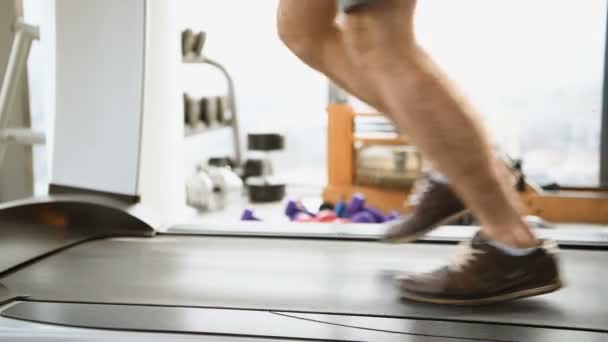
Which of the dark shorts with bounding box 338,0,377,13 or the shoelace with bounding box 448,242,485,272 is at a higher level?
the dark shorts with bounding box 338,0,377,13

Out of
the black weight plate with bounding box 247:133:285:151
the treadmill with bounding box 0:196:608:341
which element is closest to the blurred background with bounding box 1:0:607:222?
the black weight plate with bounding box 247:133:285:151

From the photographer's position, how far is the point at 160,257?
1698mm

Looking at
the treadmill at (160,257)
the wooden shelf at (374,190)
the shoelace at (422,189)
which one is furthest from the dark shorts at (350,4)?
the wooden shelf at (374,190)

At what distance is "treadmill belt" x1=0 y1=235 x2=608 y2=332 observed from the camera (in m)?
1.20

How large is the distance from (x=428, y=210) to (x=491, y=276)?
0.72 feet

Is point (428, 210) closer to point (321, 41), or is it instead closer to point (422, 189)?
point (422, 189)

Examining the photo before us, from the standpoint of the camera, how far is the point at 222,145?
4.57 m

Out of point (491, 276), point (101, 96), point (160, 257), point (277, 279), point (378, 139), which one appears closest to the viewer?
point (491, 276)

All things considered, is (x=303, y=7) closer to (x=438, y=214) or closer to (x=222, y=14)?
(x=438, y=214)

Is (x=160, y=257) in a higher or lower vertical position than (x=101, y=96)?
lower

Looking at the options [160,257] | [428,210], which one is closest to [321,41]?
[428,210]

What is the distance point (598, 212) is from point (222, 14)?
256 centimetres

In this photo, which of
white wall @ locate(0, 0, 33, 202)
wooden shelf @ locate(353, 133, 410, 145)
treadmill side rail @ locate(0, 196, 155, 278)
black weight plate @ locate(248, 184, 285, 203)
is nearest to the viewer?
treadmill side rail @ locate(0, 196, 155, 278)

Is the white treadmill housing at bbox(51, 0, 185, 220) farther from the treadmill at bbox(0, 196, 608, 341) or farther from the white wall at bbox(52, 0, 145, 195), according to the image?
the treadmill at bbox(0, 196, 608, 341)
